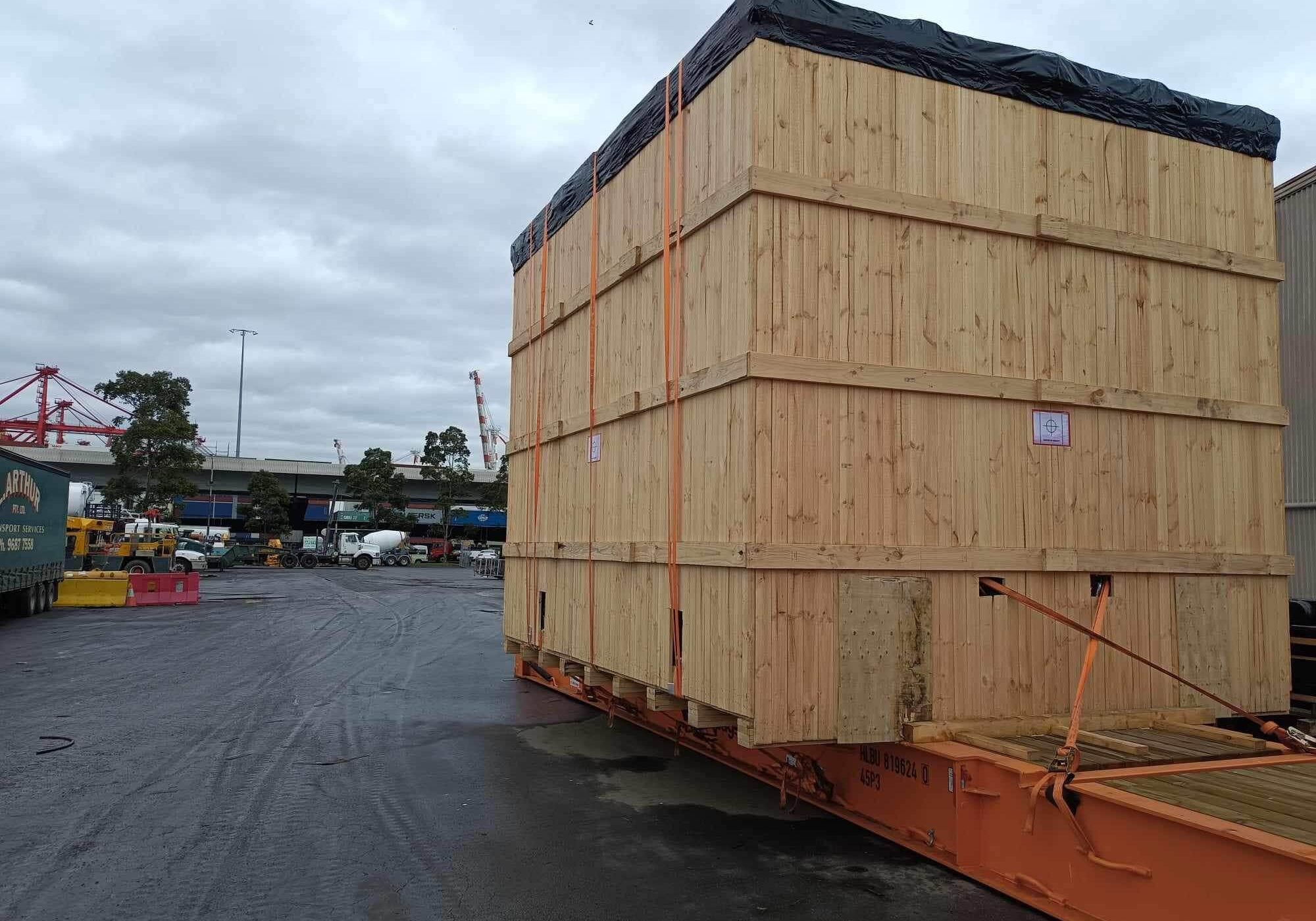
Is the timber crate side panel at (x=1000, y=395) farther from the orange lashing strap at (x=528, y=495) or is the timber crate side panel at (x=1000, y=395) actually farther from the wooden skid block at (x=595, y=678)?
the orange lashing strap at (x=528, y=495)

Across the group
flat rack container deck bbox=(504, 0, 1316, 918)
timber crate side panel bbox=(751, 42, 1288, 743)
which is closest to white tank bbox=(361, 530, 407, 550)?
flat rack container deck bbox=(504, 0, 1316, 918)

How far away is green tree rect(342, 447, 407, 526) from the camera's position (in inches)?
2552

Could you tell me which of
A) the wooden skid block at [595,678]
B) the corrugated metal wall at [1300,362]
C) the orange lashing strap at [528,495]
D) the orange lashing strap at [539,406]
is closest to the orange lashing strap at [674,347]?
the wooden skid block at [595,678]

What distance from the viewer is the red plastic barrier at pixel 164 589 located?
25984 mm

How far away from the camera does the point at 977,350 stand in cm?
595

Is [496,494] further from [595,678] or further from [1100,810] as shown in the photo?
[1100,810]

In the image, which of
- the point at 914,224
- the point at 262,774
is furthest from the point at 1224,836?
the point at 262,774

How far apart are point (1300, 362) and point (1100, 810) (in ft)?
35.6

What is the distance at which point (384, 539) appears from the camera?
55469 millimetres

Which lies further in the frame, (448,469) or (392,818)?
(448,469)

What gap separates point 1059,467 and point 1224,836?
9.05 ft

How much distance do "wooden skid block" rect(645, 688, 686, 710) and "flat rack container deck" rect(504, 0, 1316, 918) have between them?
3 cm

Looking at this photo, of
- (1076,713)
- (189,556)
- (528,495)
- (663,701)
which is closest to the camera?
(1076,713)

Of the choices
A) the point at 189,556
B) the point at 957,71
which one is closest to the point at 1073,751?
the point at 957,71
